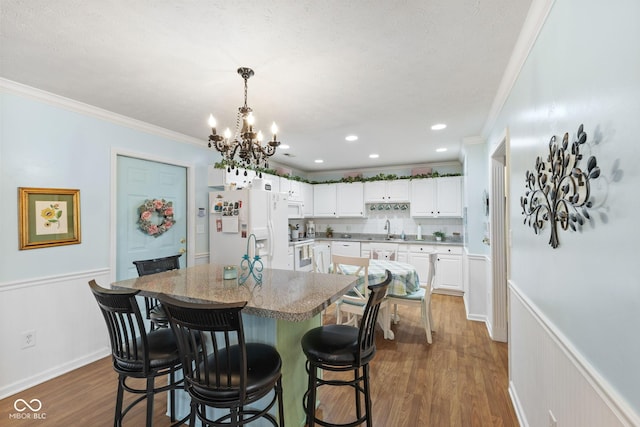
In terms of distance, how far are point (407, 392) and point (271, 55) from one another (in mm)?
2681

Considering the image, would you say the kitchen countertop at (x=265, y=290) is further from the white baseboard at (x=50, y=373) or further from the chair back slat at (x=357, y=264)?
the white baseboard at (x=50, y=373)

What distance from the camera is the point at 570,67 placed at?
3.86 ft

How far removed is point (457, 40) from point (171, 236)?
352cm

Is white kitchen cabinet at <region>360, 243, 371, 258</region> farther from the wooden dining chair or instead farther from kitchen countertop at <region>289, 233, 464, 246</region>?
the wooden dining chair

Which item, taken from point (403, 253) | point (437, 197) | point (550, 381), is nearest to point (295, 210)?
point (403, 253)

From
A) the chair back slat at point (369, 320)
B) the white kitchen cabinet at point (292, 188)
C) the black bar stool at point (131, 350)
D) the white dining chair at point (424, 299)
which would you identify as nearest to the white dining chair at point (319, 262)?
the white dining chair at point (424, 299)

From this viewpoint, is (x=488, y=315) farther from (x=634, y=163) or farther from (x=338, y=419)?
(x=634, y=163)

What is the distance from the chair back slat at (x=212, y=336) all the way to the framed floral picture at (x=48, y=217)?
82.9 inches

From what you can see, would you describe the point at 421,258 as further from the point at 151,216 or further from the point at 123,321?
the point at 123,321

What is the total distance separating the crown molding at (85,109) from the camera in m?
2.35

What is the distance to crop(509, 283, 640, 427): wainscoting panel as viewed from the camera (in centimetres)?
93

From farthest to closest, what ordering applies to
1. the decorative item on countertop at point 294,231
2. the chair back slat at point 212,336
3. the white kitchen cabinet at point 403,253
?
1. the decorative item on countertop at point 294,231
2. the white kitchen cabinet at point 403,253
3. the chair back slat at point 212,336

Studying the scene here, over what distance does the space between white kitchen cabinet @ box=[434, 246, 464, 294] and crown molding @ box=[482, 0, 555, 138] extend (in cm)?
305

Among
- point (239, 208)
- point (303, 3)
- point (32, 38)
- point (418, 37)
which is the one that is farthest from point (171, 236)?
point (418, 37)
